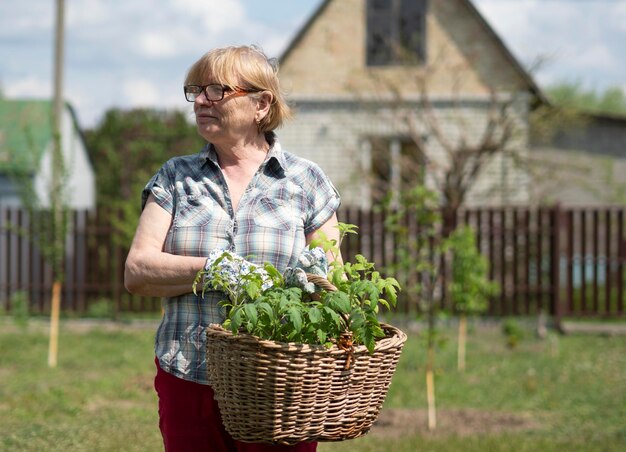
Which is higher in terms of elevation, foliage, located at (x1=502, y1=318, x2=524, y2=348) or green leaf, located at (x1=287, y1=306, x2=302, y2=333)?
green leaf, located at (x1=287, y1=306, x2=302, y2=333)

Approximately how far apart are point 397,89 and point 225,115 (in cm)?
1438

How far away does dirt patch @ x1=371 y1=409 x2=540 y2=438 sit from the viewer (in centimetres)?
756

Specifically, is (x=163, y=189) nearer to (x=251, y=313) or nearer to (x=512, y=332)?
(x=251, y=313)

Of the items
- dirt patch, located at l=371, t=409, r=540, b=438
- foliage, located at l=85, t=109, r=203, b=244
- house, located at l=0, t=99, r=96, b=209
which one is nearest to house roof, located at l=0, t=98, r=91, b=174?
house, located at l=0, t=99, r=96, b=209

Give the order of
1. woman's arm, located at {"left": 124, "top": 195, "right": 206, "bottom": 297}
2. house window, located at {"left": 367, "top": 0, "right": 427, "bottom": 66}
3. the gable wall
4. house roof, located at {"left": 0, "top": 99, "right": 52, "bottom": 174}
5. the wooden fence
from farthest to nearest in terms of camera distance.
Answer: house roof, located at {"left": 0, "top": 99, "right": 52, "bottom": 174}
house window, located at {"left": 367, "top": 0, "right": 427, "bottom": 66}
the gable wall
the wooden fence
woman's arm, located at {"left": 124, "top": 195, "right": 206, "bottom": 297}

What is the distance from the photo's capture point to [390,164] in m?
17.5

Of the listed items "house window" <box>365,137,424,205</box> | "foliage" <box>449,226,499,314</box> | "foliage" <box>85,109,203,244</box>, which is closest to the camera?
"foliage" <box>449,226,499,314</box>

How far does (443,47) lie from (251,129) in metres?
15.0

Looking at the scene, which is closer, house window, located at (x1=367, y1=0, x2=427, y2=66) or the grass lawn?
the grass lawn

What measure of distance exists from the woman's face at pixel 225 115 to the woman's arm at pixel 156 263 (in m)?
0.28

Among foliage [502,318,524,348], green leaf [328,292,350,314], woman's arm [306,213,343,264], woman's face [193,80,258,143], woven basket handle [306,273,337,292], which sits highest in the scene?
woman's face [193,80,258,143]

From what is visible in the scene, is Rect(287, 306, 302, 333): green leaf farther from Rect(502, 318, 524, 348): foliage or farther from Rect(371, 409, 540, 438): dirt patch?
Rect(502, 318, 524, 348): foliage

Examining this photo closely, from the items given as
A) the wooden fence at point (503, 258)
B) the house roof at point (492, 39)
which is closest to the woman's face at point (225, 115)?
the wooden fence at point (503, 258)

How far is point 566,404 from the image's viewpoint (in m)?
8.66
